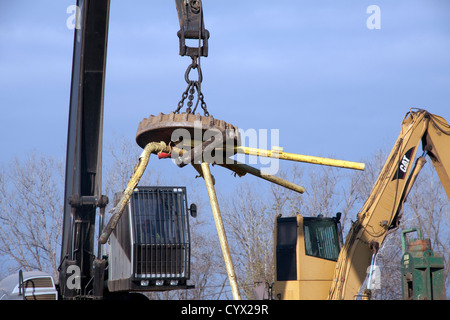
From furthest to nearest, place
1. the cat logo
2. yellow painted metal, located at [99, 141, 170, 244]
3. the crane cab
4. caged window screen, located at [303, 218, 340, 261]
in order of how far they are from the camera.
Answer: the cat logo → caged window screen, located at [303, 218, 340, 261] → the crane cab → yellow painted metal, located at [99, 141, 170, 244]

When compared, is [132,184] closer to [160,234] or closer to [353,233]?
[160,234]

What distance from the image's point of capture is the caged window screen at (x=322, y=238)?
42.6 feet

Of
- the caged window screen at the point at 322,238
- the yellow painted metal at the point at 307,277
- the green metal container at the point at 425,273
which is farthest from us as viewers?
the caged window screen at the point at 322,238

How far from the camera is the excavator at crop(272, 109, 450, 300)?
504 inches

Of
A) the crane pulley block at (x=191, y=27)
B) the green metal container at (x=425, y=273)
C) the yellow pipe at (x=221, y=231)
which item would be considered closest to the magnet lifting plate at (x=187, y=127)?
the yellow pipe at (x=221, y=231)

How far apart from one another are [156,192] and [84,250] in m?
1.83

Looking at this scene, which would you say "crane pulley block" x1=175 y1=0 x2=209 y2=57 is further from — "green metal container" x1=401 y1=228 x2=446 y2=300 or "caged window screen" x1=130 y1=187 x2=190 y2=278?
"green metal container" x1=401 y1=228 x2=446 y2=300

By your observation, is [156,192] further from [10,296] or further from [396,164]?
[396,164]

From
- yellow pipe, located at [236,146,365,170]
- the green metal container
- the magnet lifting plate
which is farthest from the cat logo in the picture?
the magnet lifting plate

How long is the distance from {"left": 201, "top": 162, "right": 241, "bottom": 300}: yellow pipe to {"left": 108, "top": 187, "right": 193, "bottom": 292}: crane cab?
1.98m

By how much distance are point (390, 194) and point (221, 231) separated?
6.28m

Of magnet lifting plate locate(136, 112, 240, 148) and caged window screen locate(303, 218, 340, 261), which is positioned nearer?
magnet lifting plate locate(136, 112, 240, 148)

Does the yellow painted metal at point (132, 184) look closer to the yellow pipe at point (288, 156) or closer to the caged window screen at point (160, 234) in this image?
the yellow pipe at point (288, 156)

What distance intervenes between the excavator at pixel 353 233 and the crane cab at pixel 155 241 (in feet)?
10.8
